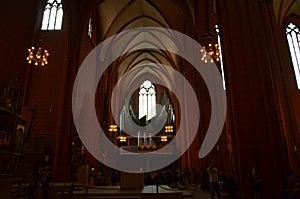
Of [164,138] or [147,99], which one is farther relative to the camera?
[147,99]

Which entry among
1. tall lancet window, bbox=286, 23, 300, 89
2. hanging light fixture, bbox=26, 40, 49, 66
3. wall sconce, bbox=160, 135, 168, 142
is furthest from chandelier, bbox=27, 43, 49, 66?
tall lancet window, bbox=286, 23, 300, 89

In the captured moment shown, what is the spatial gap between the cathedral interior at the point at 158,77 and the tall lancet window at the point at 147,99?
0.98 meters

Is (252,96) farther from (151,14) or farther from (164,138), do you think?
(164,138)

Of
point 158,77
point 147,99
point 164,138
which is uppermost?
point 158,77

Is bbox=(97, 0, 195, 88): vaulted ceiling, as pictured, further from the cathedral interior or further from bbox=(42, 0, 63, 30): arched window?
bbox=(42, 0, 63, 30): arched window

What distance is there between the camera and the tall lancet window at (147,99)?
29.6 meters

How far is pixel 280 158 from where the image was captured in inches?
237

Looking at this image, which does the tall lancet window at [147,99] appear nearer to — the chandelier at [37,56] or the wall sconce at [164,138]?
the wall sconce at [164,138]

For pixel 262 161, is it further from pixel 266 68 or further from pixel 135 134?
pixel 135 134

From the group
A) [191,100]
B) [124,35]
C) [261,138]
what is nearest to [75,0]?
[124,35]

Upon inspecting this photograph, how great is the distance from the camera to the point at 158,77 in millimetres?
29125

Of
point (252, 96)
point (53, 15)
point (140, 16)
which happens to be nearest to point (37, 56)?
point (53, 15)

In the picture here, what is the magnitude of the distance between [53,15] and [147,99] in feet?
53.6

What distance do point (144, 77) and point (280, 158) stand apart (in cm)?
2490
